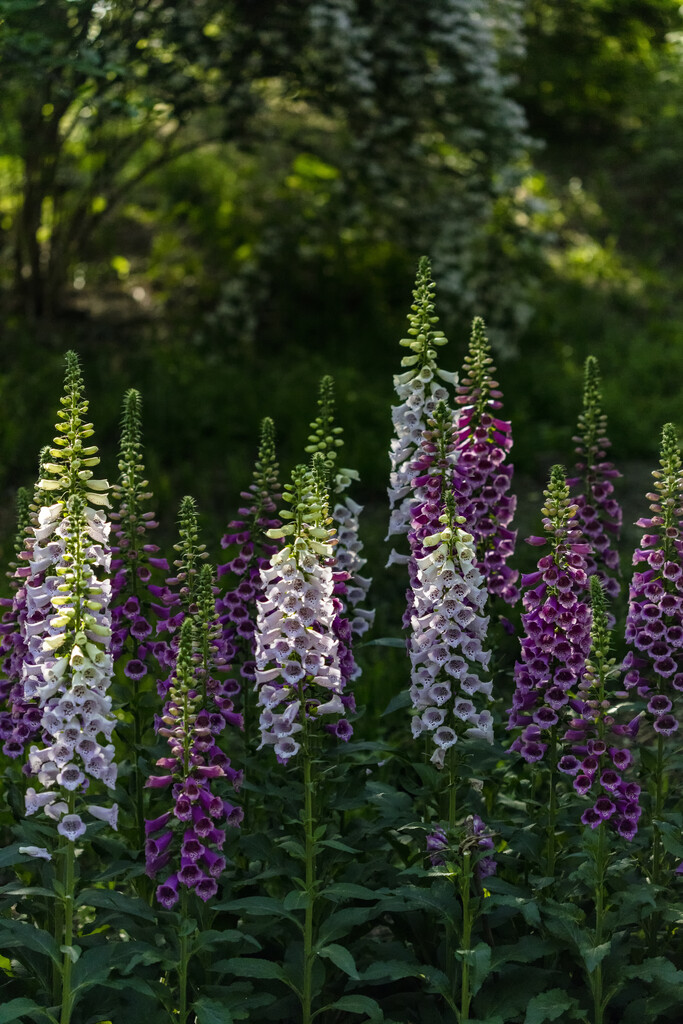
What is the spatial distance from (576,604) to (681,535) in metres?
0.55

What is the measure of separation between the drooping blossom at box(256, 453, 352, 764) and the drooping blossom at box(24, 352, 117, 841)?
0.43 metres

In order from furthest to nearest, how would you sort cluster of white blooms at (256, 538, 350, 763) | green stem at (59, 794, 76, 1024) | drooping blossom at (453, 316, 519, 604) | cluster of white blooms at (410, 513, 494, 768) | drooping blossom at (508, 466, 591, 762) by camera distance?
drooping blossom at (453, 316, 519, 604), drooping blossom at (508, 466, 591, 762), cluster of white blooms at (410, 513, 494, 768), cluster of white blooms at (256, 538, 350, 763), green stem at (59, 794, 76, 1024)

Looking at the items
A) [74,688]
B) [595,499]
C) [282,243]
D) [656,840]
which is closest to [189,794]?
[74,688]

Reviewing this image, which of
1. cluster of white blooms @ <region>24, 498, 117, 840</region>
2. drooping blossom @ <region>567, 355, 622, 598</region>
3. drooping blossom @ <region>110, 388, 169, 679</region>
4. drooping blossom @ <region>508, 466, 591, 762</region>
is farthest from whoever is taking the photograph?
drooping blossom @ <region>567, 355, 622, 598</region>

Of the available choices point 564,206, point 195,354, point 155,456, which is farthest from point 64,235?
point 564,206

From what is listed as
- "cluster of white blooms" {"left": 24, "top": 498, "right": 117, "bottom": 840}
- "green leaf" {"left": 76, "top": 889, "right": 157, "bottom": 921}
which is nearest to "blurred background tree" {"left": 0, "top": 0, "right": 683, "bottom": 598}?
"green leaf" {"left": 76, "top": 889, "right": 157, "bottom": 921}

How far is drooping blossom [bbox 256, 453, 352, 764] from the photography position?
3.21m

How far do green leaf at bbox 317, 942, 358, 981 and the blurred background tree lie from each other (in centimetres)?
372

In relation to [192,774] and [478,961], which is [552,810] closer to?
[478,961]

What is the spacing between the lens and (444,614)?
3.33m

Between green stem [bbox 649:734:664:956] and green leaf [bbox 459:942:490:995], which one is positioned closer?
green leaf [bbox 459:942:490:995]

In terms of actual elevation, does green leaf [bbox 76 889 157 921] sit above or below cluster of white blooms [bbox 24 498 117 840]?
below

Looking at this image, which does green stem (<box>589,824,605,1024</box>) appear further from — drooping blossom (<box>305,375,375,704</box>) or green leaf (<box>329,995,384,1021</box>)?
drooping blossom (<box>305,375,375,704</box>)

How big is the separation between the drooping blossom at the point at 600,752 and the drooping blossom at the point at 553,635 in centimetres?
7
